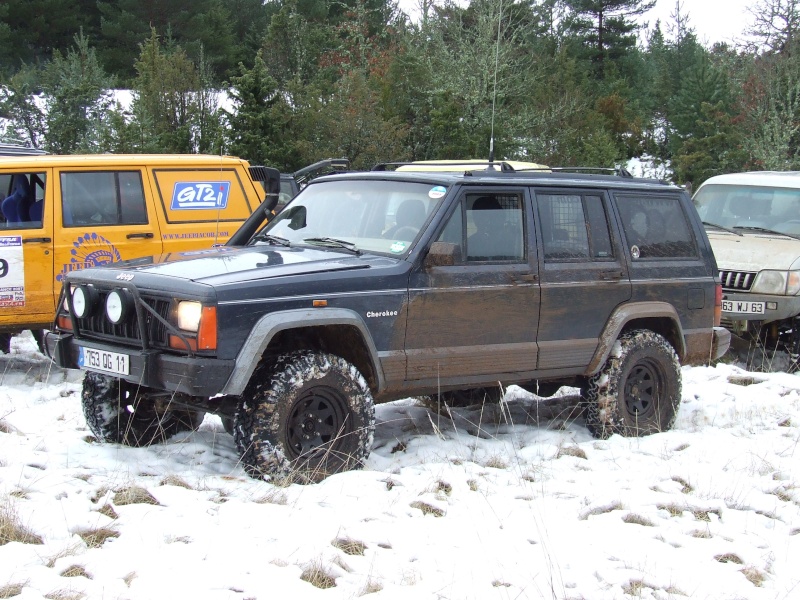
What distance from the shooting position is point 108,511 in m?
4.41

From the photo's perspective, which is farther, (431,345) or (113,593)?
(431,345)

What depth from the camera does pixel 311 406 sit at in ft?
17.0

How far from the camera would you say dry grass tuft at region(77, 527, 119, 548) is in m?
4.07

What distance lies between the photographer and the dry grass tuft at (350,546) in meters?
4.21

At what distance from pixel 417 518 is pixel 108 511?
1482 millimetres

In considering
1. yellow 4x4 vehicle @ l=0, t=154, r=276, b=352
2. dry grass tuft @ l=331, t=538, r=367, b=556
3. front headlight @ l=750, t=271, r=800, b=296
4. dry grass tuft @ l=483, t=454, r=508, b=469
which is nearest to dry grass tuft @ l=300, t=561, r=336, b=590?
dry grass tuft @ l=331, t=538, r=367, b=556

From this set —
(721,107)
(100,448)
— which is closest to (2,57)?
(721,107)

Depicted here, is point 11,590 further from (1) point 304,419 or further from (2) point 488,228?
(2) point 488,228

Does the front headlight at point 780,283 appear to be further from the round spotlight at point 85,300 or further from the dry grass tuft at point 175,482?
the round spotlight at point 85,300

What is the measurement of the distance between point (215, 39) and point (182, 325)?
3342 centimetres

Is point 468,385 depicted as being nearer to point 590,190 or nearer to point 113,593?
point 590,190

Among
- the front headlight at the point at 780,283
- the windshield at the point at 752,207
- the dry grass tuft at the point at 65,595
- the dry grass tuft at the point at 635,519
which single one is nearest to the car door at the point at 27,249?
the dry grass tuft at the point at 65,595

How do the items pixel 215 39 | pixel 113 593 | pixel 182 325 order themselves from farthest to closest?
1. pixel 215 39
2. pixel 182 325
3. pixel 113 593

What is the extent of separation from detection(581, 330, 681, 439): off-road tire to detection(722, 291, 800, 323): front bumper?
2.66 meters
